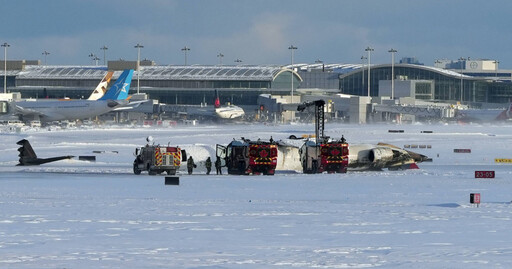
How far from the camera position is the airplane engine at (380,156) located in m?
70.6

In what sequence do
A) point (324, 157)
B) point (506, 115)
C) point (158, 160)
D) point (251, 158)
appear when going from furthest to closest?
point (506, 115) < point (324, 157) < point (251, 158) < point (158, 160)

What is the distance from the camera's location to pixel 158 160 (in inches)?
2557

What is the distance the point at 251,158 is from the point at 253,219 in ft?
87.2

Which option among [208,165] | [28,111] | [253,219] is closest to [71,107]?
[28,111]

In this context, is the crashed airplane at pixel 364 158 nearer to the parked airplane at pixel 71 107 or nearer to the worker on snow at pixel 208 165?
the worker on snow at pixel 208 165

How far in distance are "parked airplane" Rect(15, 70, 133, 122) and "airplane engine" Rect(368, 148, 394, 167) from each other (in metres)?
97.7

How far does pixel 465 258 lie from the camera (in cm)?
2889

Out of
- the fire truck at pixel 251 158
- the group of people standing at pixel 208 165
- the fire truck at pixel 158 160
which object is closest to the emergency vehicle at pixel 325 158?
the fire truck at pixel 251 158

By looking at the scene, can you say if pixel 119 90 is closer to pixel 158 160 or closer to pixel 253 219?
pixel 158 160

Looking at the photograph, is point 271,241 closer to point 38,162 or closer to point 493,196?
point 493,196

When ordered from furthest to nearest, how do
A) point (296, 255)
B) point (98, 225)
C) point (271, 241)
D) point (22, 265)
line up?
1. point (98, 225)
2. point (271, 241)
3. point (296, 255)
4. point (22, 265)

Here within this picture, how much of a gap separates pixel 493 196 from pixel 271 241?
2036 centimetres

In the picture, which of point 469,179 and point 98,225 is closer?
point 98,225

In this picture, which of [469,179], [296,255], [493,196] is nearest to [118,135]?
[469,179]
